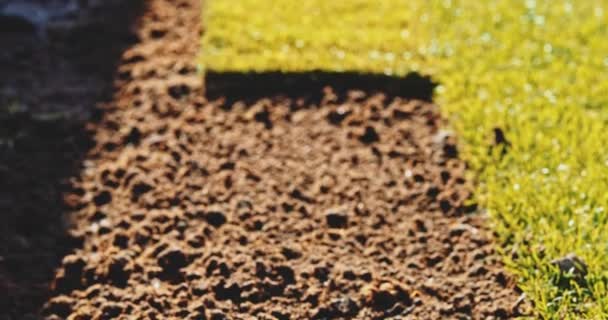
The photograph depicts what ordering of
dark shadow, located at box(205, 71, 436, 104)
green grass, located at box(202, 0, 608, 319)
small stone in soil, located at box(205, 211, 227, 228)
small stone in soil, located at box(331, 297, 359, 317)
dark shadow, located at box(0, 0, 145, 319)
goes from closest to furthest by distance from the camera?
small stone in soil, located at box(331, 297, 359, 317)
green grass, located at box(202, 0, 608, 319)
dark shadow, located at box(0, 0, 145, 319)
small stone in soil, located at box(205, 211, 227, 228)
dark shadow, located at box(205, 71, 436, 104)

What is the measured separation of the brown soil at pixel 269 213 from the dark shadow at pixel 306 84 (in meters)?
0.07

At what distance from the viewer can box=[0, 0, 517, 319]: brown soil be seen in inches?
148

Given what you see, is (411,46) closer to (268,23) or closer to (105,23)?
(268,23)

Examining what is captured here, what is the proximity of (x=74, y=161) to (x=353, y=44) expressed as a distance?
1716 mm

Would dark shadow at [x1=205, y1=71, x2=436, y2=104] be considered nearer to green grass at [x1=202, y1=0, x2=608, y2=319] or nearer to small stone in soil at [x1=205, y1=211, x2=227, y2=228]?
green grass at [x1=202, y1=0, x2=608, y2=319]

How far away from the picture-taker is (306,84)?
5371 mm

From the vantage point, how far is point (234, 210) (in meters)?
4.36

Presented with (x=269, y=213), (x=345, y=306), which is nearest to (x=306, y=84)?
(x=269, y=213)

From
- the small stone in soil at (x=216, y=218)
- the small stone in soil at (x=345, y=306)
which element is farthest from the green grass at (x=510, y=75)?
the small stone in soil at (x=216, y=218)

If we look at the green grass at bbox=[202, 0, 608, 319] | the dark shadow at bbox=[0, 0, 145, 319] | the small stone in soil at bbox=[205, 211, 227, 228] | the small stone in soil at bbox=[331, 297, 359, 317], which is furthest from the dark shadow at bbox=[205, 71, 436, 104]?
the small stone in soil at bbox=[331, 297, 359, 317]

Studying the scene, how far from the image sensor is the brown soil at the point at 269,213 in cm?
376

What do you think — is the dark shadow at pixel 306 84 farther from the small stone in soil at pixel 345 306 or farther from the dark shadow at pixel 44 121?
the small stone in soil at pixel 345 306

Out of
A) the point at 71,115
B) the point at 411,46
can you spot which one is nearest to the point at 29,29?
the point at 71,115

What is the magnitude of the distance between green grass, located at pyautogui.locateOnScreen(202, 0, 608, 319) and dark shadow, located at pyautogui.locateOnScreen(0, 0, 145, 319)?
627 mm
